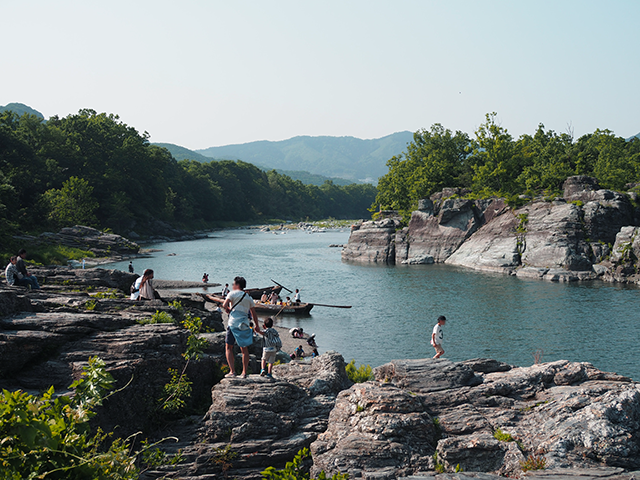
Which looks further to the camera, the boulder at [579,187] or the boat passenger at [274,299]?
the boulder at [579,187]

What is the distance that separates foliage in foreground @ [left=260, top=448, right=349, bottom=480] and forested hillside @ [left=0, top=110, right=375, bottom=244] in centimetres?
4165

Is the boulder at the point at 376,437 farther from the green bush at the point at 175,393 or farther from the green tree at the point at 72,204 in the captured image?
the green tree at the point at 72,204

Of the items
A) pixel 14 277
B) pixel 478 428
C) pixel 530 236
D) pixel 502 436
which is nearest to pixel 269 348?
pixel 478 428

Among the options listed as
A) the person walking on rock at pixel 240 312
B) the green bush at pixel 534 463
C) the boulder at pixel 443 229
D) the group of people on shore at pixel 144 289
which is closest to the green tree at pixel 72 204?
the boulder at pixel 443 229

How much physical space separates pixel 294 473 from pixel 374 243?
6234 cm

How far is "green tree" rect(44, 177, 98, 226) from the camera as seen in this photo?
66938 mm

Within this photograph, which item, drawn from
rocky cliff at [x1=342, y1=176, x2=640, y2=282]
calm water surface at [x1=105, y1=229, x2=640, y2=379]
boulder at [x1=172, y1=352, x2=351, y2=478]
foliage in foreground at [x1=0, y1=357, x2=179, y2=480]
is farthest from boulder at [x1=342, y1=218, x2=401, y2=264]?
foliage in foreground at [x1=0, y1=357, x2=179, y2=480]

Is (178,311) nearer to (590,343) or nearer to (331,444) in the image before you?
(331,444)

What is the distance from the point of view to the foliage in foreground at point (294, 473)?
6.44m

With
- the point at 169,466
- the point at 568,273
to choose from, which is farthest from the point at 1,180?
the point at 568,273

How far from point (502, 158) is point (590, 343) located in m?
48.0

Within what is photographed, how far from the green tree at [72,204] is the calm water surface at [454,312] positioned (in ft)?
53.3

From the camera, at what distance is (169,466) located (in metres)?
8.53

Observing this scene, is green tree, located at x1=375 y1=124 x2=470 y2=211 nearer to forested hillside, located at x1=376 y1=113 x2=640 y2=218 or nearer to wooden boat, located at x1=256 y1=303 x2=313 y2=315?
forested hillside, located at x1=376 y1=113 x2=640 y2=218
